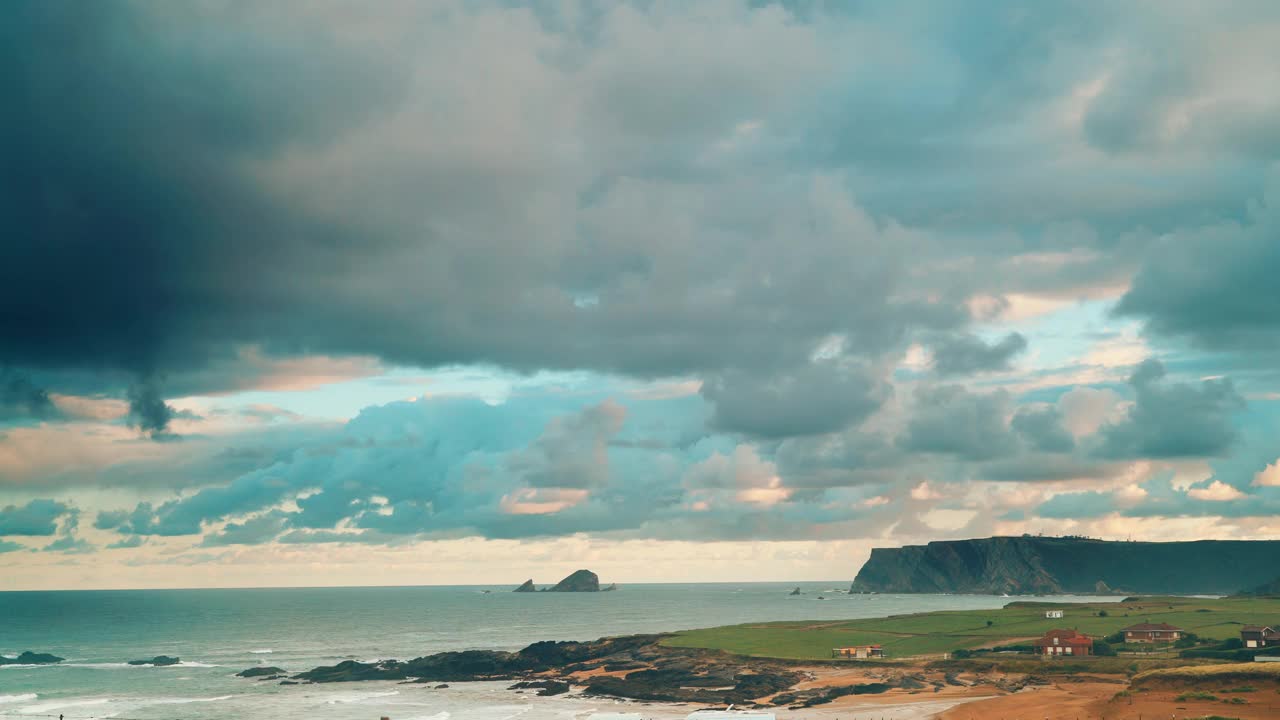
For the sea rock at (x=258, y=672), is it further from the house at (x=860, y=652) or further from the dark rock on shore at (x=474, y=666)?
the house at (x=860, y=652)

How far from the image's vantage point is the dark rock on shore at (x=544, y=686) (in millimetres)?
113250

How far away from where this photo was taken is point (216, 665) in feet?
509

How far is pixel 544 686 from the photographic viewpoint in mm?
117812

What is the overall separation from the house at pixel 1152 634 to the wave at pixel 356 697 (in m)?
95.2

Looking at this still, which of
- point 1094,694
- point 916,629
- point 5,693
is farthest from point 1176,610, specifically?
point 5,693

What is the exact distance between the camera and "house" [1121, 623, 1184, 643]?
126 m

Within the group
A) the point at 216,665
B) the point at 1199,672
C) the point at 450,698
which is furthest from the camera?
the point at 216,665

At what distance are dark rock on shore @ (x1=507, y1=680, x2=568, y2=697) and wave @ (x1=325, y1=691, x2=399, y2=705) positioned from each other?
1487 centimetres

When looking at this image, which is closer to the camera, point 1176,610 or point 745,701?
point 745,701

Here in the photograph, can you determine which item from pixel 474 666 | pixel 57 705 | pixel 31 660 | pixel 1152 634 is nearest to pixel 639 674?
pixel 474 666

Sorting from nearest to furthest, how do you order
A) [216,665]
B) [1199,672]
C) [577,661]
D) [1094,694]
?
[1199,672], [1094,694], [577,661], [216,665]

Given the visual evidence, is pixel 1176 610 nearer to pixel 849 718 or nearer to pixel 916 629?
pixel 916 629

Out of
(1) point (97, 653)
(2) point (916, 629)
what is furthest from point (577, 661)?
(1) point (97, 653)

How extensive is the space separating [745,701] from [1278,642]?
64171mm
